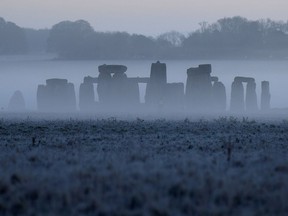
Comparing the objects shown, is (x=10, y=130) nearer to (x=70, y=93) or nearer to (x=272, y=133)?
(x=272, y=133)

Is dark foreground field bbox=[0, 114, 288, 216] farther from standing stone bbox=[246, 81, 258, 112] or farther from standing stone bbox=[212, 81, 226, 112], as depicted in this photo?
standing stone bbox=[246, 81, 258, 112]

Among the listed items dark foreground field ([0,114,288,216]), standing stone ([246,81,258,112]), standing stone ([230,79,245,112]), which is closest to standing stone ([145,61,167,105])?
standing stone ([230,79,245,112])

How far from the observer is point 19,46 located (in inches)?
5566

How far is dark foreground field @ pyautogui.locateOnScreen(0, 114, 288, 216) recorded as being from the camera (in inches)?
312

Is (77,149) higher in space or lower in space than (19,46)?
lower

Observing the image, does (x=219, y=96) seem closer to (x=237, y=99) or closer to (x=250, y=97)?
(x=237, y=99)

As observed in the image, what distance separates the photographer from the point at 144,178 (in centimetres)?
941

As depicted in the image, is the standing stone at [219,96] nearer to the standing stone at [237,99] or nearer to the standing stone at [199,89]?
the standing stone at [237,99]

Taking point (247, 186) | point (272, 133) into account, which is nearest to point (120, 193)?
point (247, 186)

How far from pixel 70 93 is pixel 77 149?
50.8m

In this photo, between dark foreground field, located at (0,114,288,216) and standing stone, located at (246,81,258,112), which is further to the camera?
standing stone, located at (246,81,258,112)

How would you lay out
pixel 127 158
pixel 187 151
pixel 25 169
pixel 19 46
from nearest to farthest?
pixel 25 169 → pixel 127 158 → pixel 187 151 → pixel 19 46

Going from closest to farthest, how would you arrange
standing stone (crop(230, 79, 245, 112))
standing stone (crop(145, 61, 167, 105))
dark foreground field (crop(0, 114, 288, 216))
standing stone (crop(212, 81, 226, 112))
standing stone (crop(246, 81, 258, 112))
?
dark foreground field (crop(0, 114, 288, 216)), standing stone (crop(145, 61, 167, 105)), standing stone (crop(212, 81, 226, 112)), standing stone (crop(230, 79, 245, 112)), standing stone (crop(246, 81, 258, 112))

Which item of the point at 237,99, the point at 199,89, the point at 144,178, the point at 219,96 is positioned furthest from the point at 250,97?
the point at 144,178
